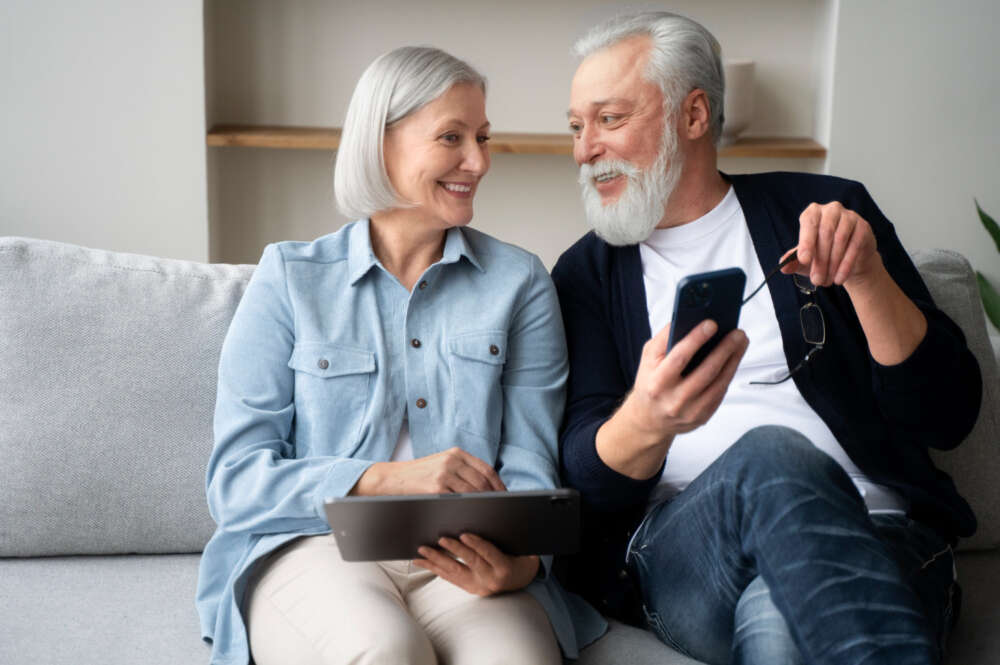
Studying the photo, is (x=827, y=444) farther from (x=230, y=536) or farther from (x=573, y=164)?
(x=573, y=164)

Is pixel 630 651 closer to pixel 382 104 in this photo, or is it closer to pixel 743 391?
pixel 743 391

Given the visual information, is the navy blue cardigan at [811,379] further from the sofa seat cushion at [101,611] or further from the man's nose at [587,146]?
the sofa seat cushion at [101,611]

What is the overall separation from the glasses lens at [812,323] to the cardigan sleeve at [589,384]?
0.28 meters

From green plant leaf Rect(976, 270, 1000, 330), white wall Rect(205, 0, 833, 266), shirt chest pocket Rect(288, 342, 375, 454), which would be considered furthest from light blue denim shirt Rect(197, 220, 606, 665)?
green plant leaf Rect(976, 270, 1000, 330)

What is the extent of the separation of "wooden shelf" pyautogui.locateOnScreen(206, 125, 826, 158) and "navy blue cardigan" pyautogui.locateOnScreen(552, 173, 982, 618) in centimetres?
103

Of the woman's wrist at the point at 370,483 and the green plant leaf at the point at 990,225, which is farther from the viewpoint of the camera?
the green plant leaf at the point at 990,225

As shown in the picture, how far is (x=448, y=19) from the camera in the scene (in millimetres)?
2953

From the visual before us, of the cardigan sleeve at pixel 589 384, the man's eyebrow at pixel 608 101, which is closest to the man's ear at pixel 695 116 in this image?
the man's eyebrow at pixel 608 101

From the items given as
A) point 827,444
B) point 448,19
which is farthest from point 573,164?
point 827,444

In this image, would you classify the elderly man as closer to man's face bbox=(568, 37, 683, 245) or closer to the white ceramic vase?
man's face bbox=(568, 37, 683, 245)

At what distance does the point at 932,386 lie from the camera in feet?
4.94

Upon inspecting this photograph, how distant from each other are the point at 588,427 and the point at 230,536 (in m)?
0.53

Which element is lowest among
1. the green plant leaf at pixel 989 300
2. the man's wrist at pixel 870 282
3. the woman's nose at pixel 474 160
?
the green plant leaf at pixel 989 300

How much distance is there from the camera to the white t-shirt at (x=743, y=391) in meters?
1.60
